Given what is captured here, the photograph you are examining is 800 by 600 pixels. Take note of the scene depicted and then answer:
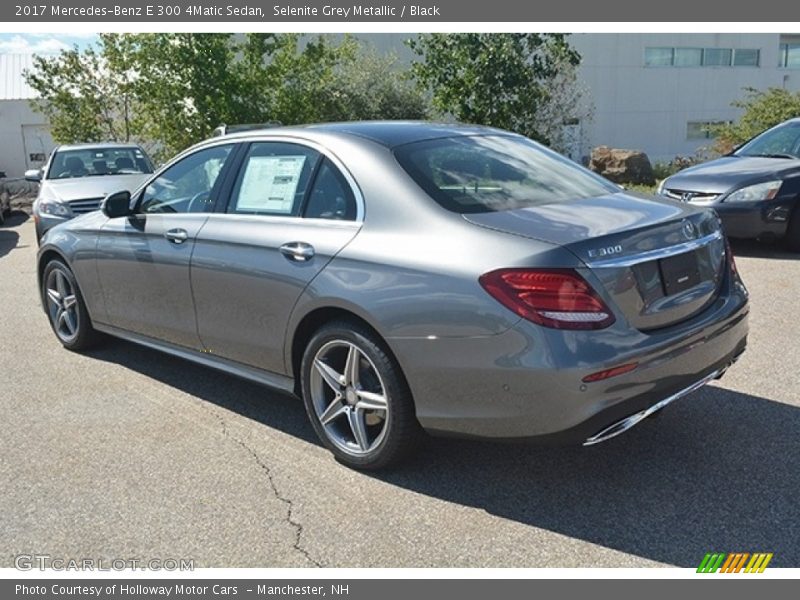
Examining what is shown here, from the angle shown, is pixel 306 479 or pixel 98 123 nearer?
pixel 306 479

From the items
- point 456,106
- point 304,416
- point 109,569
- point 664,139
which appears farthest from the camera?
point 664,139

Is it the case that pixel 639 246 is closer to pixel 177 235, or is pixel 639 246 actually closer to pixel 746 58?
pixel 177 235

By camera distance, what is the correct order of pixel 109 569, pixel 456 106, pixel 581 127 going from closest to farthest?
1. pixel 109 569
2. pixel 456 106
3. pixel 581 127

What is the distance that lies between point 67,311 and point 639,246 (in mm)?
4648

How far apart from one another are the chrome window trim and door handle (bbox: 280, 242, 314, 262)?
1.44 metres

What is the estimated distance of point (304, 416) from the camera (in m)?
4.76

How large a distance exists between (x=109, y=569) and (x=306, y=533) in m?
→ 0.82

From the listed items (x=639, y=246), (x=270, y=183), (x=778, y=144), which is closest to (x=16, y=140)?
(x=778, y=144)

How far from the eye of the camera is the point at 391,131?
4.30 metres

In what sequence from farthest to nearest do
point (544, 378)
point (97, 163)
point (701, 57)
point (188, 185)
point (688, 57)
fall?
point (701, 57), point (688, 57), point (97, 163), point (188, 185), point (544, 378)

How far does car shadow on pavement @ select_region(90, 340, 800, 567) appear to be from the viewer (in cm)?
323

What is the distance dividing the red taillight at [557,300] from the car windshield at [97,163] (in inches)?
361

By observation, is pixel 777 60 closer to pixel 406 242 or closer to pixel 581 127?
pixel 581 127

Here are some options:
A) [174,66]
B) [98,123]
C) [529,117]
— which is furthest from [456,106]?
[98,123]
